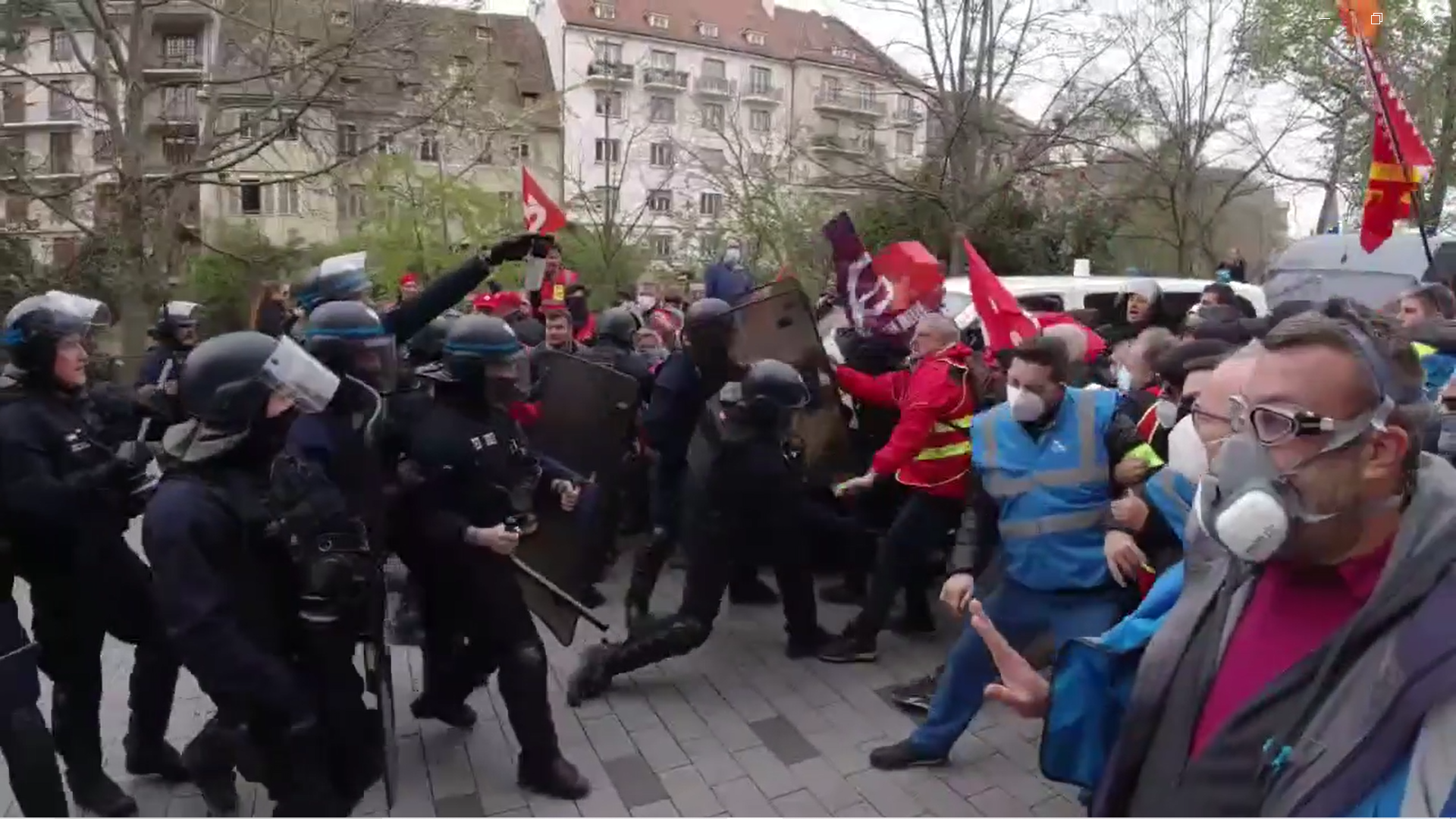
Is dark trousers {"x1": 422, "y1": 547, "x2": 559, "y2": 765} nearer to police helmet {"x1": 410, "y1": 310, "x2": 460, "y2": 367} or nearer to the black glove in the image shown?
police helmet {"x1": 410, "y1": 310, "x2": 460, "y2": 367}

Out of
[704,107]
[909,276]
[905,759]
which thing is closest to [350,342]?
[905,759]

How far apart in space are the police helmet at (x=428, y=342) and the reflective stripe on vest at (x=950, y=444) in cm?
249

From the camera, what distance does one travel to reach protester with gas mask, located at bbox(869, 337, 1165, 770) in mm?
3893

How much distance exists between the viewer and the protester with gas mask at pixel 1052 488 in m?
3.89

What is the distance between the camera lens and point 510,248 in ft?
17.6

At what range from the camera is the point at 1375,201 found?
255 inches

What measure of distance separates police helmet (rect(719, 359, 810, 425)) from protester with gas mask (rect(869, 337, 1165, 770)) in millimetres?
1251

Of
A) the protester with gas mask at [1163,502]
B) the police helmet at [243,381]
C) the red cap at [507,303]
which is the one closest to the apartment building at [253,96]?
the red cap at [507,303]

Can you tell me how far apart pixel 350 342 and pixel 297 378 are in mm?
723

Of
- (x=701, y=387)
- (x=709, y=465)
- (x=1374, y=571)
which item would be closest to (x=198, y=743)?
(x=709, y=465)

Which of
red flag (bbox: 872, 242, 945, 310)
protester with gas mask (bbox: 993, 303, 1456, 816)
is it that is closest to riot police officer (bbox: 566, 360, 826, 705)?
red flag (bbox: 872, 242, 945, 310)

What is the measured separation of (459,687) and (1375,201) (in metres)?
5.97

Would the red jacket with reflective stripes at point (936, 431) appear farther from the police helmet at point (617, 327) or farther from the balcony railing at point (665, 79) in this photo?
the balcony railing at point (665, 79)

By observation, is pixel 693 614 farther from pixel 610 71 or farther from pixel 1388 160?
pixel 610 71
